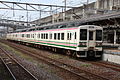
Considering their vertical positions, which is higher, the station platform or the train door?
the train door

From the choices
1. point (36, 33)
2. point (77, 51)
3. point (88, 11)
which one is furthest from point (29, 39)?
point (88, 11)

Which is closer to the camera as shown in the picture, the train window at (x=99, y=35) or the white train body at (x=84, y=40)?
the white train body at (x=84, y=40)

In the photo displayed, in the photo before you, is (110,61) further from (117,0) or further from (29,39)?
(117,0)

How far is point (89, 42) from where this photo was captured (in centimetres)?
1253

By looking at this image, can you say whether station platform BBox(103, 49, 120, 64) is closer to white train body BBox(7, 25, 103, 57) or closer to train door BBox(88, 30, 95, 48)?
white train body BBox(7, 25, 103, 57)

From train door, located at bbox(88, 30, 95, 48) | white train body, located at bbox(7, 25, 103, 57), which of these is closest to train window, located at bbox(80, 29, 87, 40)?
white train body, located at bbox(7, 25, 103, 57)

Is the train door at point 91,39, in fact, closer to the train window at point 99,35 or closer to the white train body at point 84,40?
the white train body at point 84,40

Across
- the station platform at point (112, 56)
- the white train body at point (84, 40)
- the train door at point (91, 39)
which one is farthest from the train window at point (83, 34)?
the station platform at point (112, 56)

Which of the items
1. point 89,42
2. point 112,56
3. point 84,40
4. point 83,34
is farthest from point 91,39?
point 112,56

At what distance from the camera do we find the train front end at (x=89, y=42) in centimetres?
1238

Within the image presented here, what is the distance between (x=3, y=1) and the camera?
56.2 feet

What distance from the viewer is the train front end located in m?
12.4

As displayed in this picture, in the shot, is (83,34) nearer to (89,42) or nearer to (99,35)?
(89,42)

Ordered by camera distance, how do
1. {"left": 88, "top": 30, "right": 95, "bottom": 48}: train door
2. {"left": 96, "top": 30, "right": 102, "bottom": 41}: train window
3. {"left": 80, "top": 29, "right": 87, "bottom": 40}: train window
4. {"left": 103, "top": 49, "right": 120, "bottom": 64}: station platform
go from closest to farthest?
{"left": 103, "top": 49, "right": 120, "bottom": 64}: station platform
{"left": 80, "top": 29, "right": 87, "bottom": 40}: train window
{"left": 88, "top": 30, "right": 95, "bottom": 48}: train door
{"left": 96, "top": 30, "right": 102, "bottom": 41}: train window
